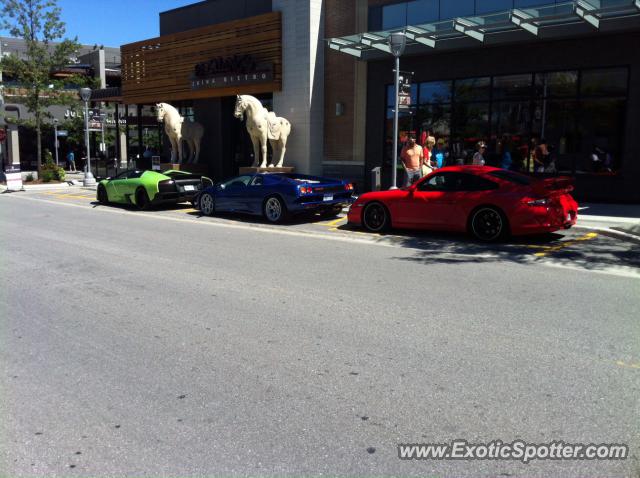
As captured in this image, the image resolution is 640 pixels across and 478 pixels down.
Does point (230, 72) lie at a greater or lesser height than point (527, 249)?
greater

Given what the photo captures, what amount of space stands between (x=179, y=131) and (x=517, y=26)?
1456 centimetres

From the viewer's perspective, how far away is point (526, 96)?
52.5ft

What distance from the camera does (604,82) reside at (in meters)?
14.8

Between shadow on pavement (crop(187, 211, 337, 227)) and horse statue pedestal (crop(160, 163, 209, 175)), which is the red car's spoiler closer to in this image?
shadow on pavement (crop(187, 211, 337, 227))

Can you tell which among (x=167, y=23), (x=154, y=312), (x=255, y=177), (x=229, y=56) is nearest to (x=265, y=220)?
(x=255, y=177)

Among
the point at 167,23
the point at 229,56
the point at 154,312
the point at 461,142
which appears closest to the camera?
the point at 154,312

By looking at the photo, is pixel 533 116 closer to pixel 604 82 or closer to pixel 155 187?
pixel 604 82

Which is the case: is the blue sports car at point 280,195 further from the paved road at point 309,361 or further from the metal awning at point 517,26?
the metal awning at point 517,26

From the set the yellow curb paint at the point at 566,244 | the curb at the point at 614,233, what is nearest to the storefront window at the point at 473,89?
the curb at the point at 614,233

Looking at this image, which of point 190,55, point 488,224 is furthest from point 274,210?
point 190,55

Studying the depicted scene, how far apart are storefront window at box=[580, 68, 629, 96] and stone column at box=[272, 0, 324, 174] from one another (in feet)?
30.4

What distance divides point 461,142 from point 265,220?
280 inches

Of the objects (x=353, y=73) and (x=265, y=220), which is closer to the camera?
(x=265, y=220)

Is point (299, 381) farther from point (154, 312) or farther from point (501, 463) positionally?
point (154, 312)
